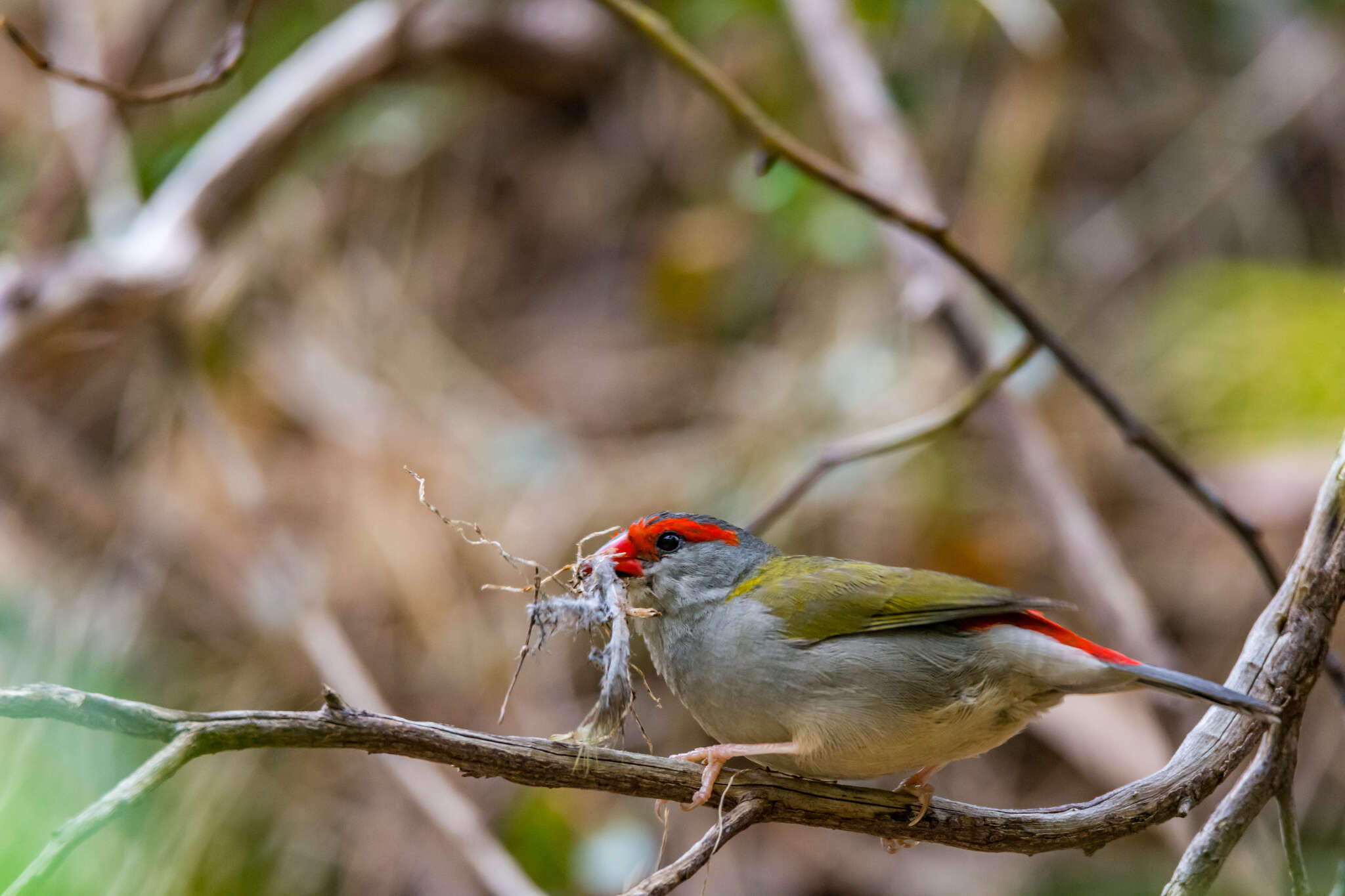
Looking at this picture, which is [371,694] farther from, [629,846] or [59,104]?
[59,104]

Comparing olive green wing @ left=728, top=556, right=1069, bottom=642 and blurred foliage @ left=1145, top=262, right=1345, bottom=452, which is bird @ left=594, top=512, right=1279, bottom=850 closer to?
olive green wing @ left=728, top=556, right=1069, bottom=642

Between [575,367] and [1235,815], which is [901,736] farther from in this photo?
[575,367]

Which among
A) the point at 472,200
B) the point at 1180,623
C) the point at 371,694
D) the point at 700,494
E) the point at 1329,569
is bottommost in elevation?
the point at 1329,569

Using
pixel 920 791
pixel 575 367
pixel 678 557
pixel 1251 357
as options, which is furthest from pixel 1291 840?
pixel 575 367

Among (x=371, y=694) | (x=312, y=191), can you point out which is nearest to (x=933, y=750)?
(x=371, y=694)

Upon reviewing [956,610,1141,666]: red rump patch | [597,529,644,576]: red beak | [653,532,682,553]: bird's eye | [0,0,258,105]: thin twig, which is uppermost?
[0,0,258,105]: thin twig

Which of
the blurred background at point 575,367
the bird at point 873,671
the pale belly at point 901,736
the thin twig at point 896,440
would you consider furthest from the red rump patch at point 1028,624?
the blurred background at point 575,367

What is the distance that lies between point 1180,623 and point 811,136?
349cm

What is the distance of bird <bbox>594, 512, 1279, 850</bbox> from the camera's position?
239 cm

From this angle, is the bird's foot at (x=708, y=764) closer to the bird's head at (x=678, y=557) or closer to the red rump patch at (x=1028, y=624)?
the bird's head at (x=678, y=557)

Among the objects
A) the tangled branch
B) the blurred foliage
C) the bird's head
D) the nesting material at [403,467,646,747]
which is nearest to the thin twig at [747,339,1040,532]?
the bird's head

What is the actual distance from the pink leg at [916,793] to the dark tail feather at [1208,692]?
50 centimetres

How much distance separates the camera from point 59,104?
5750mm

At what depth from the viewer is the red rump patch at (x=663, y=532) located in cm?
298
